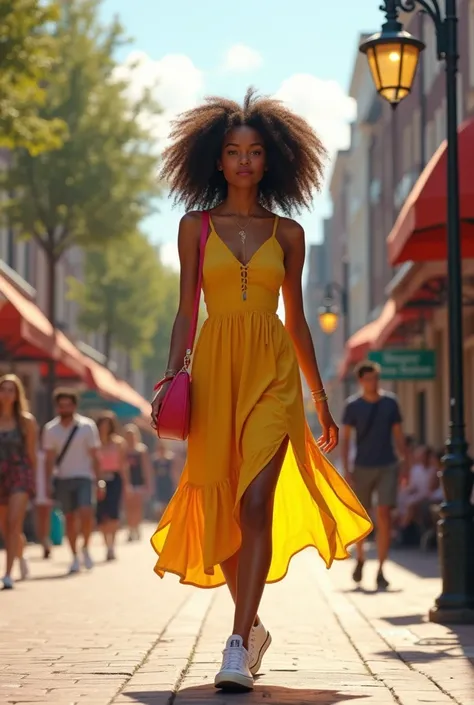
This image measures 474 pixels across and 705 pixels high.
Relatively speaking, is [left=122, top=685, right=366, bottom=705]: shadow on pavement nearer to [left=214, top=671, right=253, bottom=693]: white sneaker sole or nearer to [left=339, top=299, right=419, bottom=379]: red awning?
[left=214, top=671, right=253, bottom=693]: white sneaker sole

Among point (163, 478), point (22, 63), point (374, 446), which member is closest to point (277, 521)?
point (374, 446)

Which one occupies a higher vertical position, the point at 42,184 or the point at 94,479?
the point at 42,184

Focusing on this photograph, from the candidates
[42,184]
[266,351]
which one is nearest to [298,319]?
[266,351]

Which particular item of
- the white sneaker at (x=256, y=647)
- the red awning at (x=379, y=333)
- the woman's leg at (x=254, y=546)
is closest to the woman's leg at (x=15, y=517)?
the white sneaker at (x=256, y=647)

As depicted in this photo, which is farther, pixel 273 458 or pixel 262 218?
pixel 262 218

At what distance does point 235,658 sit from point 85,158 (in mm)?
24835

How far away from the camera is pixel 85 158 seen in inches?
1196

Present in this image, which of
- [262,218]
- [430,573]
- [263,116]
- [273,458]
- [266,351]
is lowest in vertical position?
[430,573]

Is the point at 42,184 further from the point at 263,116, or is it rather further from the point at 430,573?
the point at 263,116

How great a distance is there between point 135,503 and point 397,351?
4797mm

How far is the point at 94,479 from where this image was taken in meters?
16.9

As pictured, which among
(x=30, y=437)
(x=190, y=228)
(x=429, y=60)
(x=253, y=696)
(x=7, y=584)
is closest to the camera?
(x=253, y=696)

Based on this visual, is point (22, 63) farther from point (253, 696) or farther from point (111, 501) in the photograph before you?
point (253, 696)

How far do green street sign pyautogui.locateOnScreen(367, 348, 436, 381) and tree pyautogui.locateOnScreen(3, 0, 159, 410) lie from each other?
6595 mm
